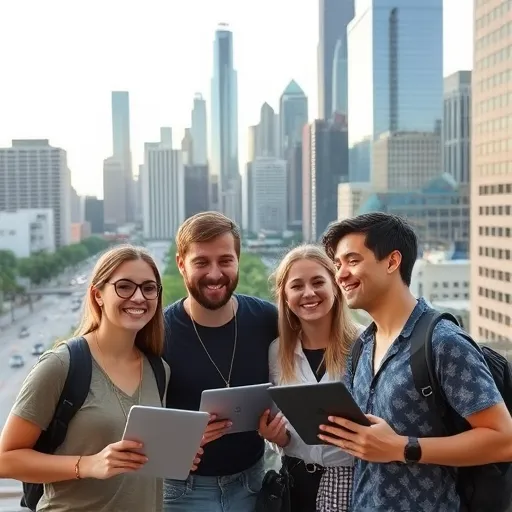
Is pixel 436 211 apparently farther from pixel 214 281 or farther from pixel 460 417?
pixel 460 417

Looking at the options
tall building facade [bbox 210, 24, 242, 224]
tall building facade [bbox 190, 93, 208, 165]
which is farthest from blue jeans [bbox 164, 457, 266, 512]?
tall building facade [bbox 190, 93, 208, 165]

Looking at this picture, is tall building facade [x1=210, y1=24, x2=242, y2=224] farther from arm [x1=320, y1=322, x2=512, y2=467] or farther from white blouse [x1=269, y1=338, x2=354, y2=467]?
arm [x1=320, y1=322, x2=512, y2=467]

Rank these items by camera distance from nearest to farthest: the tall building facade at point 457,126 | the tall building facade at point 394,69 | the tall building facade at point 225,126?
1. the tall building facade at point 225,126
2. the tall building facade at point 457,126
3. the tall building facade at point 394,69

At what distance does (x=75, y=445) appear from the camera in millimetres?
1196

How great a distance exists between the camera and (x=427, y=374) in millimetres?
1062

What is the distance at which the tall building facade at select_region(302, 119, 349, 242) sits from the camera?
28.8 m

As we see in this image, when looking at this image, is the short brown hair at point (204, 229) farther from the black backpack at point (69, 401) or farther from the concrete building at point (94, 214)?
the concrete building at point (94, 214)

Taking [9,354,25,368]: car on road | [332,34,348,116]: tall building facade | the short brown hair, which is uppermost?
[332,34,348,116]: tall building facade

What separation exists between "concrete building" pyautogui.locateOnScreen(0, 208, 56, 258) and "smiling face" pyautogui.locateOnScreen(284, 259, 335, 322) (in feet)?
54.9

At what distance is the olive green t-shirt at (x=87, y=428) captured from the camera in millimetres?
1168

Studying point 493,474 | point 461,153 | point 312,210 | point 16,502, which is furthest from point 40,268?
point 461,153

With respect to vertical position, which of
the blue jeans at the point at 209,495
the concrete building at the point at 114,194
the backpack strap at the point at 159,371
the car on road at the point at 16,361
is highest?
the concrete building at the point at 114,194

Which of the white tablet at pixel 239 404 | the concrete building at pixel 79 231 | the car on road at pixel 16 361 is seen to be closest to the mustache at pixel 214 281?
the white tablet at pixel 239 404

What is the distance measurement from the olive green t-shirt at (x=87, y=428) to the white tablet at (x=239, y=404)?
14 cm
